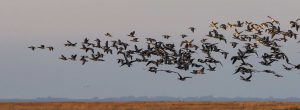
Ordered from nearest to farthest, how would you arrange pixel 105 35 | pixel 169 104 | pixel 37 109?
pixel 105 35 < pixel 37 109 < pixel 169 104

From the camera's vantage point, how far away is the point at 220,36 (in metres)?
38.9

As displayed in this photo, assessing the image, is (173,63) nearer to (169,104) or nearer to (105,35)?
(105,35)

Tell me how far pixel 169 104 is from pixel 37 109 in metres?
15.5

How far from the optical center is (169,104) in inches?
3479

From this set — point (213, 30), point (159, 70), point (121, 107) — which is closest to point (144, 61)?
point (159, 70)

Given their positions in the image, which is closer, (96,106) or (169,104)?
(96,106)

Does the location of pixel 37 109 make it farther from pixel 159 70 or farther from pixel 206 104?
pixel 159 70

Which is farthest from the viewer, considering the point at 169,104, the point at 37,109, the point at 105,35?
the point at 169,104

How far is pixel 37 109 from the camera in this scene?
81.6 meters

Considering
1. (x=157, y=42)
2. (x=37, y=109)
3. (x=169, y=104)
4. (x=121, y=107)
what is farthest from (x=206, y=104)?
(x=157, y=42)

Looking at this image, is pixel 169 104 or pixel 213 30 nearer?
pixel 213 30

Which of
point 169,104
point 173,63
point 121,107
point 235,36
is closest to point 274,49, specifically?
point 235,36

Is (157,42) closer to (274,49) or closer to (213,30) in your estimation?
(213,30)

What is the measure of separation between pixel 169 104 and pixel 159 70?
164ft
